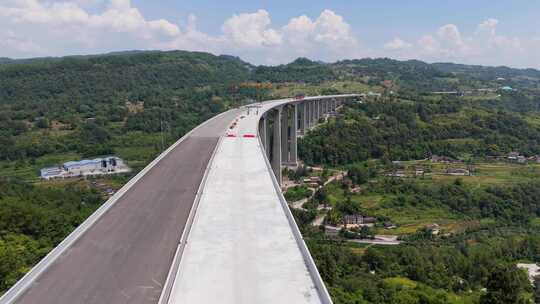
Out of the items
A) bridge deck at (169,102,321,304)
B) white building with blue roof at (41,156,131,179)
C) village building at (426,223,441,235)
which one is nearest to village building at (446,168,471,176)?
village building at (426,223,441,235)

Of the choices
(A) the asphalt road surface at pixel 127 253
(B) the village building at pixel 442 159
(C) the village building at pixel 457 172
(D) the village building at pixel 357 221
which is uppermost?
(A) the asphalt road surface at pixel 127 253

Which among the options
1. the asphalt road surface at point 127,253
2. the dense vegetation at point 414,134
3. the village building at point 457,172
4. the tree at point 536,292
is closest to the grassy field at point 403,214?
the tree at point 536,292

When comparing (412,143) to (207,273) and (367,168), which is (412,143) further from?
(207,273)

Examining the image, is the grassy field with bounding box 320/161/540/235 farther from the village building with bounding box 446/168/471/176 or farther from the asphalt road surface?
the asphalt road surface

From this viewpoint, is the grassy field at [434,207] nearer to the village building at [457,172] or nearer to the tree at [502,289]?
the village building at [457,172]

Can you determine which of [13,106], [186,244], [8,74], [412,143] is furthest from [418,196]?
[8,74]

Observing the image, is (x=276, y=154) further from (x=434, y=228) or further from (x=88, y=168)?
(x=88, y=168)
